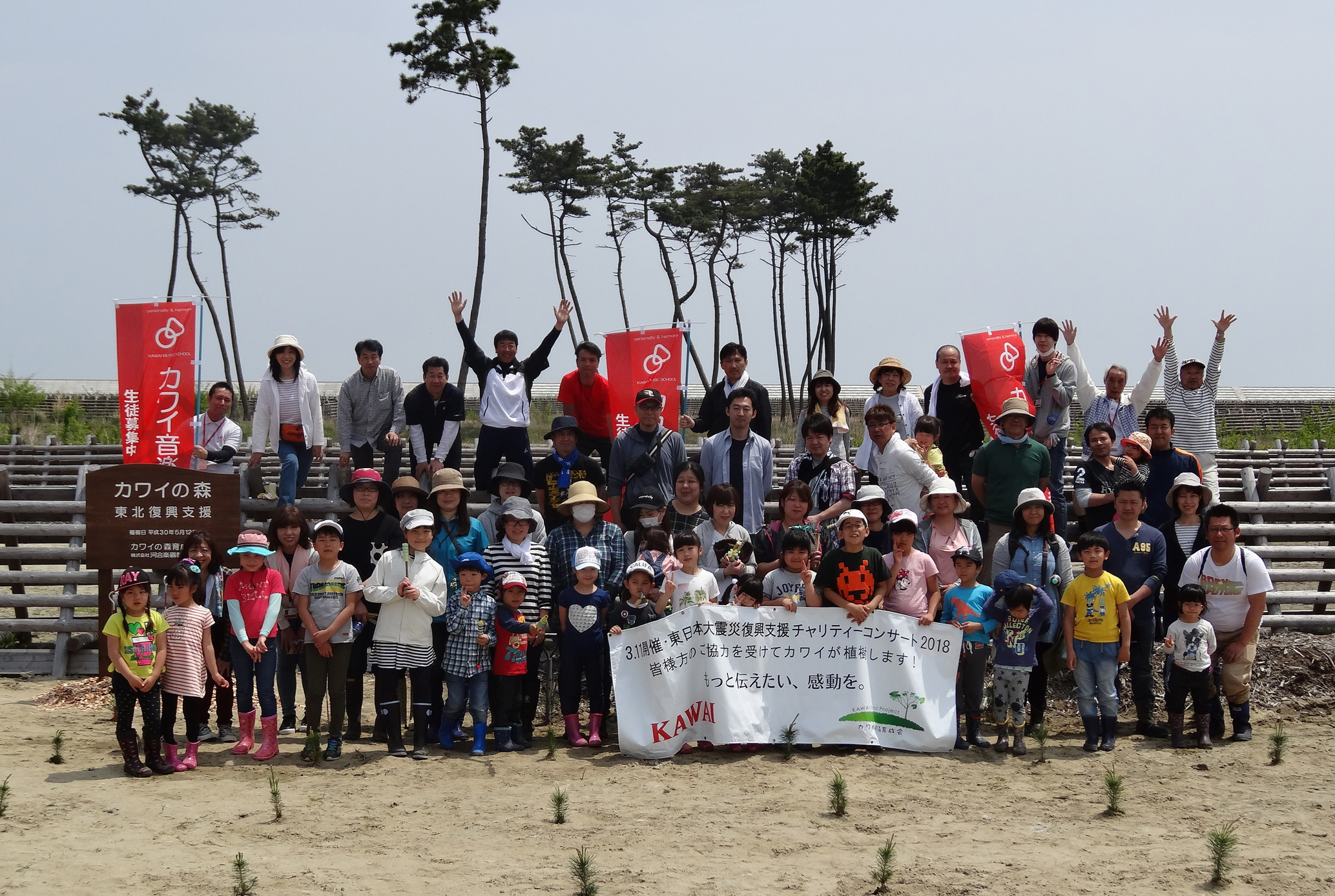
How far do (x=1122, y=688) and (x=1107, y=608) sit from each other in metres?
1.52

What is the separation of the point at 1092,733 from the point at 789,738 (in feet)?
6.66

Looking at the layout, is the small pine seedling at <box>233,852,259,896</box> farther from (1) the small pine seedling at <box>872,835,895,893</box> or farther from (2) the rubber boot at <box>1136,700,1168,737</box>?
(2) the rubber boot at <box>1136,700,1168,737</box>

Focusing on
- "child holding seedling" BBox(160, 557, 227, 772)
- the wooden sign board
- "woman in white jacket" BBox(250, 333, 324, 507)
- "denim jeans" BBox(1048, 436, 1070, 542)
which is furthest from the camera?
"woman in white jacket" BBox(250, 333, 324, 507)

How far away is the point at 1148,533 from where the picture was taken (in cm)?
770

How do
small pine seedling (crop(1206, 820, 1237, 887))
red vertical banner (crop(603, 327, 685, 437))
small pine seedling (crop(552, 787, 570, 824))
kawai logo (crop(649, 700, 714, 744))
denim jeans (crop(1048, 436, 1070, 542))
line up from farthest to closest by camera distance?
red vertical banner (crop(603, 327, 685, 437)) → denim jeans (crop(1048, 436, 1070, 542)) → kawai logo (crop(649, 700, 714, 744)) → small pine seedling (crop(552, 787, 570, 824)) → small pine seedling (crop(1206, 820, 1237, 887))

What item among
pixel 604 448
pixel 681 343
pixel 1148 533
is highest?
pixel 681 343

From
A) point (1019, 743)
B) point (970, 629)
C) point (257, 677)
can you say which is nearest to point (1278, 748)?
point (1019, 743)

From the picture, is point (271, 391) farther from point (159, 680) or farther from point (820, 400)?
point (820, 400)

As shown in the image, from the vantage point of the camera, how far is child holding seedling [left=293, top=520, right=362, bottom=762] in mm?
7309

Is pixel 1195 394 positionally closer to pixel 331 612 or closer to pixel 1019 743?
pixel 1019 743

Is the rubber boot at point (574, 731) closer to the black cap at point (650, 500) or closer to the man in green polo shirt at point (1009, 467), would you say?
the black cap at point (650, 500)

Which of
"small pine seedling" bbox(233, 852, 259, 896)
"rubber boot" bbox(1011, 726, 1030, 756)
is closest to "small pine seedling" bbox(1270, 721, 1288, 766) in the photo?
"rubber boot" bbox(1011, 726, 1030, 756)

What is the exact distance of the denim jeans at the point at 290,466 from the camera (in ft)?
32.1

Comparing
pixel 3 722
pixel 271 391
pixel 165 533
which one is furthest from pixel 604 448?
pixel 3 722
